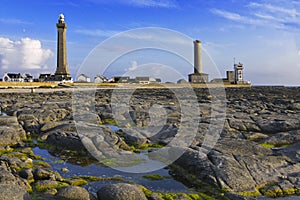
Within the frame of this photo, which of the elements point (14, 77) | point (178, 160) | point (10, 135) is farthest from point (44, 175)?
point (14, 77)

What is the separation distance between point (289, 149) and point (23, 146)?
9.46 meters

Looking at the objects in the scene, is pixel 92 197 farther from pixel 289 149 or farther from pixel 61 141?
pixel 289 149

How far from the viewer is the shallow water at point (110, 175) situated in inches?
287

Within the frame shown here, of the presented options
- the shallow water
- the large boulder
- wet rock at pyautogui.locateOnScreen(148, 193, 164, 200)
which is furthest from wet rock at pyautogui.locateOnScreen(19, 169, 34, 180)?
the large boulder

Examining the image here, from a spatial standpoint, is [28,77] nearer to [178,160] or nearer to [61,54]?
[61,54]

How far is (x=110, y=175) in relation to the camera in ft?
26.9

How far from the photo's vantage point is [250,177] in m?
7.34

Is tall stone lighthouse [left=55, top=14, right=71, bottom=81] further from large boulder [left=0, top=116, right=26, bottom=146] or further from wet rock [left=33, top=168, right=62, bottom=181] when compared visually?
wet rock [left=33, top=168, right=62, bottom=181]

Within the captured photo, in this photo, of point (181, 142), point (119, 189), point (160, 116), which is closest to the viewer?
point (119, 189)

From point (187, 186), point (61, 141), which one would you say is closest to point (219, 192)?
point (187, 186)

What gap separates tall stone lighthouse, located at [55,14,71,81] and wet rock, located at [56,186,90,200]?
250 ft

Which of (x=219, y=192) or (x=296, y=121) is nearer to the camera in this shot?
(x=219, y=192)

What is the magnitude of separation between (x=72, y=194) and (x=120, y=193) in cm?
106

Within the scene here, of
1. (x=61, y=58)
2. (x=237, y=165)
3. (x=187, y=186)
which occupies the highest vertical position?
(x=61, y=58)
